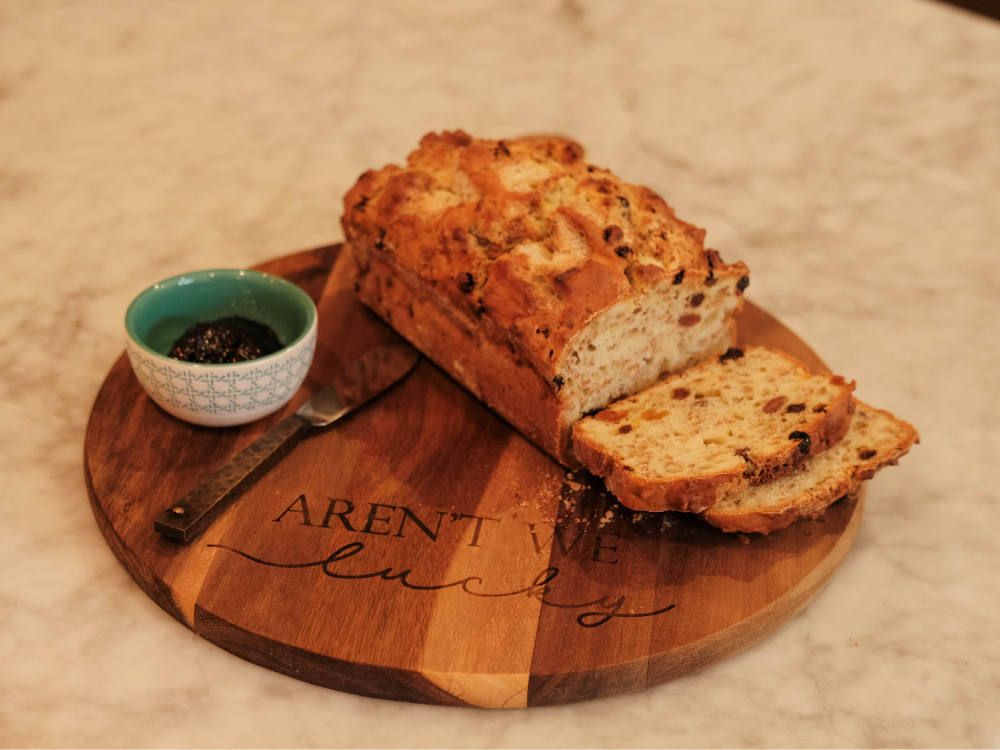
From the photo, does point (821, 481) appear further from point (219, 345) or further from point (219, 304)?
point (219, 304)

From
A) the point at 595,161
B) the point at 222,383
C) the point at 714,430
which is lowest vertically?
the point at 595,161

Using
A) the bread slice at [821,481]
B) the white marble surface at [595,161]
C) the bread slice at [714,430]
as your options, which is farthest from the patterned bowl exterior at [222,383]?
the bread slice at [821,481]

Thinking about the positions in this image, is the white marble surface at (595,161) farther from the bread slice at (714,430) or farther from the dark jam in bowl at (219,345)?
the dark jam in bowl at (219,345)

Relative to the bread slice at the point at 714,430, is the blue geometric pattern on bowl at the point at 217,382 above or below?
above

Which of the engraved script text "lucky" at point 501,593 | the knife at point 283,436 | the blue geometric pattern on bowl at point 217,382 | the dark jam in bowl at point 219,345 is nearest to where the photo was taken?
the engraved script text "lucky" at point 501,593

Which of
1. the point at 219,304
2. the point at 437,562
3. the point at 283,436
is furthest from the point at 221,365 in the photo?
the point at 437,562

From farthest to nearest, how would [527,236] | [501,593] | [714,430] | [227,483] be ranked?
[527,236], [714,430], [227,483], [501,593]

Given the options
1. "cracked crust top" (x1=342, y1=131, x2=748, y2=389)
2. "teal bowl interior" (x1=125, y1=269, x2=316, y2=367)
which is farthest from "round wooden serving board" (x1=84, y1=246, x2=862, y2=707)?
"cracked crust top" (x1=342, y1=131, x2=748, y2=389)
